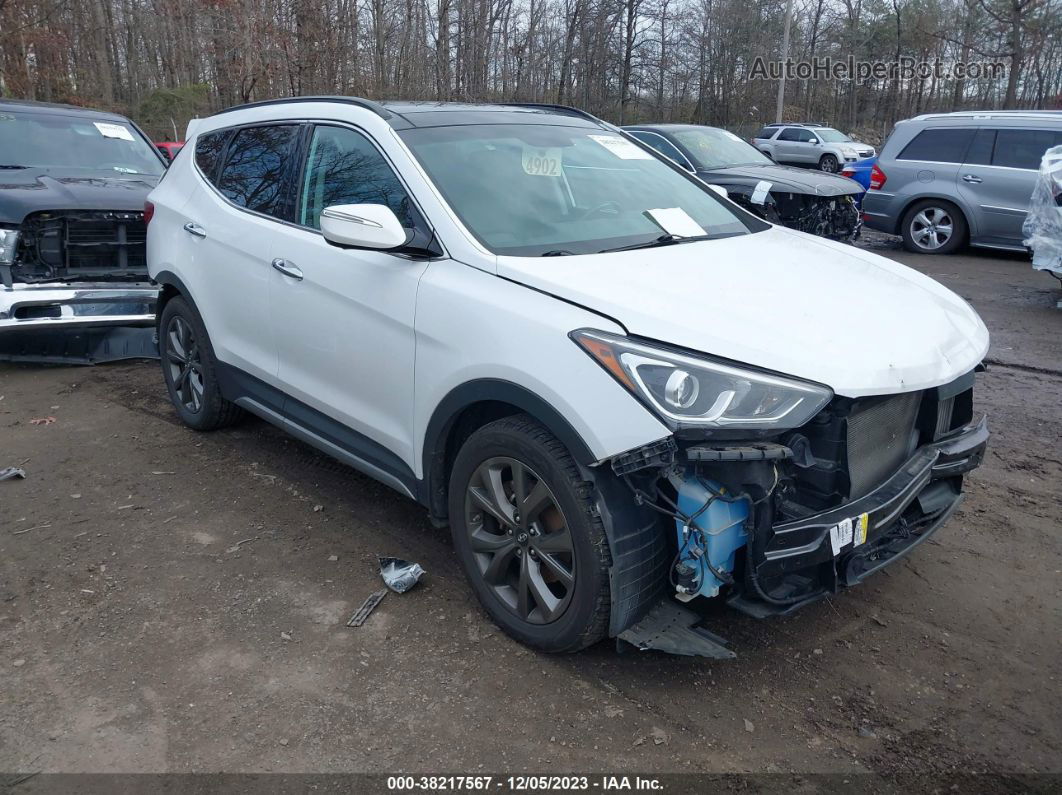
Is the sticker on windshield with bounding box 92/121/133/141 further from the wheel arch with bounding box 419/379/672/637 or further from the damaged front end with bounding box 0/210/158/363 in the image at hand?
the wheel arch with bounding box 419/379/672/637

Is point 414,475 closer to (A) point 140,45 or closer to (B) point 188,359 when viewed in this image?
(B) point 188,359

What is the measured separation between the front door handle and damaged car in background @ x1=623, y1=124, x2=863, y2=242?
6709 mm

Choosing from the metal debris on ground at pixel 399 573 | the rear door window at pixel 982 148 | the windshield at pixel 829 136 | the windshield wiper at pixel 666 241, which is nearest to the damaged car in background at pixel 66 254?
the metal debris on ground at pixel 399 573

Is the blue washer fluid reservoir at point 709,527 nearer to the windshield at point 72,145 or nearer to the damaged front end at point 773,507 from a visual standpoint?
the damaged front end at point 773,507

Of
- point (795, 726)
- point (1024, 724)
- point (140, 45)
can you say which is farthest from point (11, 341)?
point (140, 45)

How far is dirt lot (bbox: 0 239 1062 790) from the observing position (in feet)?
8.62

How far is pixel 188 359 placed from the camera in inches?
200

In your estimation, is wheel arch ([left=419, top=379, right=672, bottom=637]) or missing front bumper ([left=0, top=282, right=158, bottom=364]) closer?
Result: wheel arch ([left=419, top=379, right=672, bottom=637])

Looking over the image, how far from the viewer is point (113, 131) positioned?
7859 mm

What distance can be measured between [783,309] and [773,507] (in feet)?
2.24

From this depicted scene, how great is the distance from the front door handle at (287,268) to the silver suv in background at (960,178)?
10.3m

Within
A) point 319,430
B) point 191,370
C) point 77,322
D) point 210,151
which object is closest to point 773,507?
point 319,430

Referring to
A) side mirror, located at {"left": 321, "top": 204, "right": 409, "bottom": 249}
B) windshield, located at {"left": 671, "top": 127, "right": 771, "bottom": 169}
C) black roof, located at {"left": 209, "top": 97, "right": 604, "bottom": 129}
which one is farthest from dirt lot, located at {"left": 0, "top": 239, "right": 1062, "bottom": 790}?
windshield, located at {"left": 671, "top": 127, "right": 771, "bottom": 169}

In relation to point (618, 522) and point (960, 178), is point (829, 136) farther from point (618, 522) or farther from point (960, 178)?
point (618, 522)
